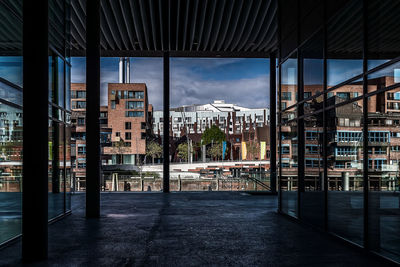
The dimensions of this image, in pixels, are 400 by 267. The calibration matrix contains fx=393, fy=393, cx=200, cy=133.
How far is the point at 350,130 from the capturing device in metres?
7.11

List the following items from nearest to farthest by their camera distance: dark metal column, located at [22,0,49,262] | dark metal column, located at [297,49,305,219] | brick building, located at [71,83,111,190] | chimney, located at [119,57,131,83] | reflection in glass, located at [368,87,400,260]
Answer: reflection in glass, located at [368,87,400,260] → dark metal column, located at [22,0,49,262] → dark metal column, located at [297,49,305,219] → brick building, located at [71,83,111,190] → chimney, located at [119,57,131,83]

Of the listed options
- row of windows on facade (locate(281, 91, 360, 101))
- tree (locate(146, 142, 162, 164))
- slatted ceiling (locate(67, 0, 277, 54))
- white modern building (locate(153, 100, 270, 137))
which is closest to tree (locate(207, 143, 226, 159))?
tree (locate(146, 142, 162, 164))

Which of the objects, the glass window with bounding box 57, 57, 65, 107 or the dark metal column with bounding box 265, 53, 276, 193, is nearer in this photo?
the glass window with bounding box 57, 57, 65, 107

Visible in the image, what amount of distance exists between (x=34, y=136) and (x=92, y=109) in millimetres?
4419

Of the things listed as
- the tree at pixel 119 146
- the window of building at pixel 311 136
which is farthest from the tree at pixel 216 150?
the window of building at pixel 311 136

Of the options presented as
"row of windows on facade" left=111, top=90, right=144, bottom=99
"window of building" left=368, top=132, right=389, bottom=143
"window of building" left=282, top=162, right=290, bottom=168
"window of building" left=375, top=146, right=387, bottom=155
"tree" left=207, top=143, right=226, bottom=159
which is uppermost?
"row of windows on facade" left=111, top=90, right=144, bottom=99

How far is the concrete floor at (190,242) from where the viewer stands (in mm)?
6246

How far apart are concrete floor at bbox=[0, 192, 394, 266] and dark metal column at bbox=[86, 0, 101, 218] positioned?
0.69 meters

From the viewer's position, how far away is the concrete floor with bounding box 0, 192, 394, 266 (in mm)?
6246

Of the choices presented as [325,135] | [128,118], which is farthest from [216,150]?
[325,135]

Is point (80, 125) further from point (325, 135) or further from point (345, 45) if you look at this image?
point (345, 45)

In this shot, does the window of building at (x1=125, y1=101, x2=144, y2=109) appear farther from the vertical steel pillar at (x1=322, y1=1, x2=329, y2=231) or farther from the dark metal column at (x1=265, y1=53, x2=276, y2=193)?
the vertical steel pillar at (x1=322, y1=1, x2=329, y2=231)

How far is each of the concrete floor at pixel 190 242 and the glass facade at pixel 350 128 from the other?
578 mm

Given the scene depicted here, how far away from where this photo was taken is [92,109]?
10.6m
